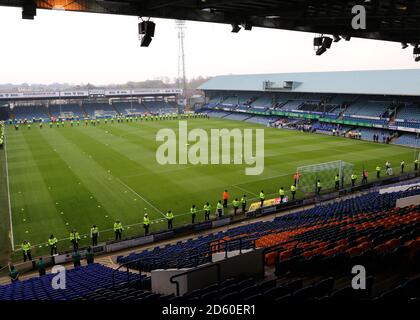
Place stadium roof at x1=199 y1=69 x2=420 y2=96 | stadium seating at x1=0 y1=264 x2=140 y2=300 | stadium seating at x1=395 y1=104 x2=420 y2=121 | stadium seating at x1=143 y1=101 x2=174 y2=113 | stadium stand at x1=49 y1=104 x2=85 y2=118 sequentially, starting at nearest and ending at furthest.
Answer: stadium seating at x1=0 y1=264 x2=140 y2=300 → stadium seating at x1=395 y1=104 x2=420 y2=121 → stadium roof at x1=199 y1=69 x2=420 y2=96 → stadium stand at x1=49 y1=104 x2=85 y2=118 → stadium seating at x1=143 y1=101 x2=174 y2=113

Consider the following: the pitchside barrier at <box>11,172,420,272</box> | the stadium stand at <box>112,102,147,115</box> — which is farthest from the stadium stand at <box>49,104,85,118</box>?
the pitchside barrier at <box>11,172,420,272</box>

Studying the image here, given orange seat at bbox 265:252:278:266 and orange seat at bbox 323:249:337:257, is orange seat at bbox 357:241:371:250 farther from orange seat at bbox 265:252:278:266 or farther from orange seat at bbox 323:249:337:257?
orange seat at bbox 265:252:278:266

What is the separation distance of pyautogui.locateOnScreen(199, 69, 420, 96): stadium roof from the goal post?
2132 cm

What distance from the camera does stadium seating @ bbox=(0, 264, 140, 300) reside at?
8.80 metres

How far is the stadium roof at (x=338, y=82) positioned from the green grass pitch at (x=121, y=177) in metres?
8.49

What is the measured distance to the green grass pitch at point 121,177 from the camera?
69.2ft

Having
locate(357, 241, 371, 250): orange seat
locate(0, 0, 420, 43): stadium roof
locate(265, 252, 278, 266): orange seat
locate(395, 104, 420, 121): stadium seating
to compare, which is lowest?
locate(265, 252, 278, 266): orange seat

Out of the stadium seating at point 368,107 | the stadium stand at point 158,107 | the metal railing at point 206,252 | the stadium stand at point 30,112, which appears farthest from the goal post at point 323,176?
the stadium stand at point 30,112

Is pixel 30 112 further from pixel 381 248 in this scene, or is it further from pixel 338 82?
pixel 381 248

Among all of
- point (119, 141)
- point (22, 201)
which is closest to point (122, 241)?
point (22, 201)

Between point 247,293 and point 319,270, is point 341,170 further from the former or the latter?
point 247,293

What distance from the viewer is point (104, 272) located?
12.2m

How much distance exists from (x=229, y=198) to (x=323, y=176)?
26.3 feet

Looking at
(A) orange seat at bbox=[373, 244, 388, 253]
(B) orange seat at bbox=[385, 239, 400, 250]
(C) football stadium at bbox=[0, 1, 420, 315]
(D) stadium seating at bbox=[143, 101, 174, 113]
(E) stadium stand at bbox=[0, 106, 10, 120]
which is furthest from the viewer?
(D) stadium seating at bbox=[143, 101, 174, 113]
